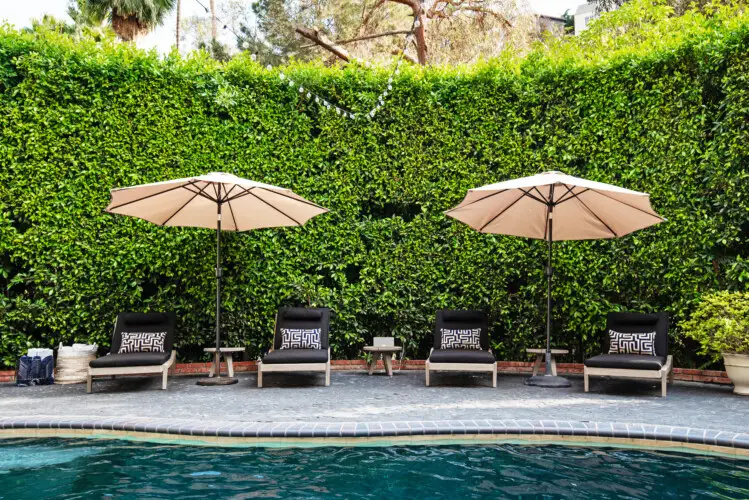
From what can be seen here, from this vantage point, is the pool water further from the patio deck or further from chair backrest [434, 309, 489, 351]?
chair backrest [434, 309, 489, 351]

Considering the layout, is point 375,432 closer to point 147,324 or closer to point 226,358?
point 226,358

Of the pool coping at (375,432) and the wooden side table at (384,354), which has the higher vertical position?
the wooden side table at (384,354)

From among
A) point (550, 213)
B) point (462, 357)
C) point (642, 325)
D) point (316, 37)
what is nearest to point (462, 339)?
point (462, 357)

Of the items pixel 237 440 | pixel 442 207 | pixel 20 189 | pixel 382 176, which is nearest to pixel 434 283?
pixel 442 207

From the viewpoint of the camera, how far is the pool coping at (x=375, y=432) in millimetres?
4949

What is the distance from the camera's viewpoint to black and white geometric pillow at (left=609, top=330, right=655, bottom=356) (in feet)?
25.3

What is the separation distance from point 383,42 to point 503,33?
359 cm

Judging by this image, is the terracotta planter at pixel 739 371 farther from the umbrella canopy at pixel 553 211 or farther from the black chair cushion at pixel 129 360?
the black chair cushion at pixel 129 360

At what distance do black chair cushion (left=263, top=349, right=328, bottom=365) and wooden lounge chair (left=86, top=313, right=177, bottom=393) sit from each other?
1279 millimetres

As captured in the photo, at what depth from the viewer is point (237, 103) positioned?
29.4 ft

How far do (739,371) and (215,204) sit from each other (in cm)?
695

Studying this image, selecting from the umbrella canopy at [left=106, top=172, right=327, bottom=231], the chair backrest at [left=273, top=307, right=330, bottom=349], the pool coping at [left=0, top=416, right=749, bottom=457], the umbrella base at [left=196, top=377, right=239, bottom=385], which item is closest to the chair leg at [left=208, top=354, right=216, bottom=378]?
the umbrella base at [left=196, top=377, right=239, bottom=385]

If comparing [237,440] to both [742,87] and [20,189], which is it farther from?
[742,87]

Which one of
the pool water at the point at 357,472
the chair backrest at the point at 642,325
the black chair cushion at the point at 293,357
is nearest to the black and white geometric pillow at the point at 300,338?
the black chair cushion at the point at 293,357
